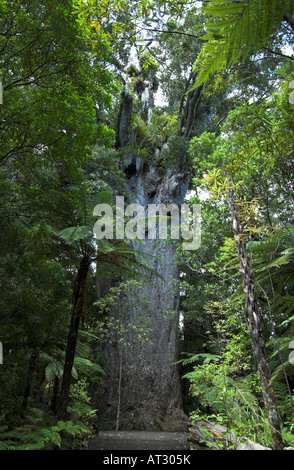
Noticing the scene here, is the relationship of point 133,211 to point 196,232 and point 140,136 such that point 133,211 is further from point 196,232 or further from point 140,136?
point 140,136

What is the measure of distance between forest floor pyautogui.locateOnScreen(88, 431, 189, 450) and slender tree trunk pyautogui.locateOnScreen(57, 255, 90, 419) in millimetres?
1599

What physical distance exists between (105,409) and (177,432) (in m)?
1.80

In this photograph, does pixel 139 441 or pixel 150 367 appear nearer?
pixel 139 441

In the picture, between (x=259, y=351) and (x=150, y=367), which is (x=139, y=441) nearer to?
(x=150, y=367)

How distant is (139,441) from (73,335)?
260 centimetres

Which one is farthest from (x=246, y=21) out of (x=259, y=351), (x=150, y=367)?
(x=150, y=367)

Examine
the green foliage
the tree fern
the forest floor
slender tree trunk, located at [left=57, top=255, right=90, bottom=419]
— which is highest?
the tree fern

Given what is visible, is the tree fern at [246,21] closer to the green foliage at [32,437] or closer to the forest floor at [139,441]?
the green foliage at [32,437]

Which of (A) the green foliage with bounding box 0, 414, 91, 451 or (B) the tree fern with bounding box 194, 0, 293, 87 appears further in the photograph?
(A) the green foliage with bounding box 0, 414, 91, 451

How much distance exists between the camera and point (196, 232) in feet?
21.9

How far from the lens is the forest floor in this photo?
4551 millimetres

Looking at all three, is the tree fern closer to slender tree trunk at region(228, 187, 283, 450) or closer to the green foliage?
slender tree trunk at region(228, 187, 283, 450)

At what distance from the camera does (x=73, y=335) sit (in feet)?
12.0

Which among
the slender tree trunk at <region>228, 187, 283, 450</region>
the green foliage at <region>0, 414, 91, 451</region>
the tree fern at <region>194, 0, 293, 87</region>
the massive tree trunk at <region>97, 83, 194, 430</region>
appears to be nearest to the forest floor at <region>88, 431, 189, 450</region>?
the massive tree trunk at <region>97, 83, 194, 430</region>
